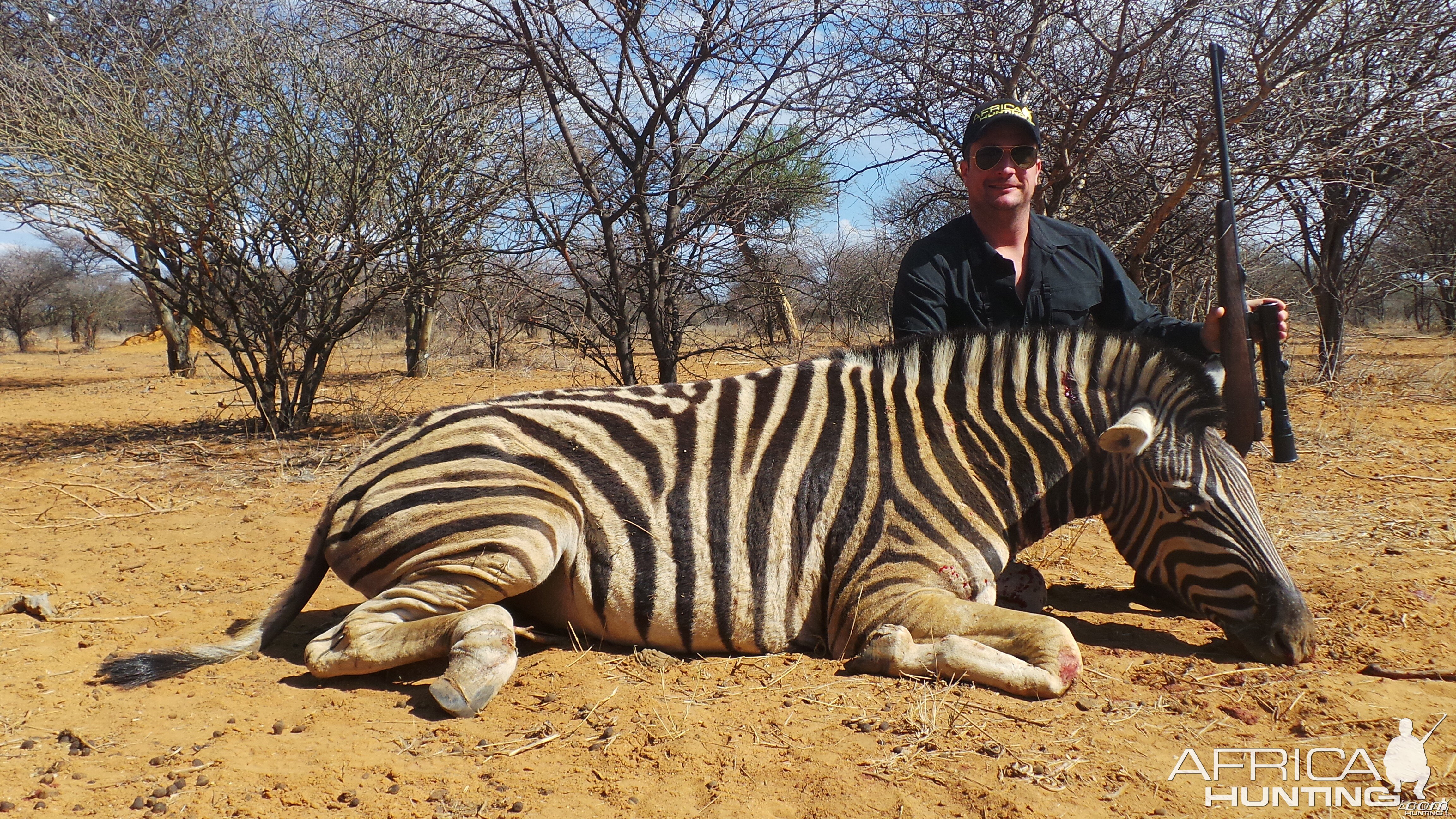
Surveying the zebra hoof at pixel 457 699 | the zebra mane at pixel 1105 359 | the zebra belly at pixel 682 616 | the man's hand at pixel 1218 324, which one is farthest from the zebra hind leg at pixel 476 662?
the man's hand at pixel 1218 324

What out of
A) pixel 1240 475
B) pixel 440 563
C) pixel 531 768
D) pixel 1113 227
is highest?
pixel 1113 227

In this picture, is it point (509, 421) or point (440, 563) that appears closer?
point (440, 563)

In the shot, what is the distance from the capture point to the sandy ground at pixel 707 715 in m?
2.20

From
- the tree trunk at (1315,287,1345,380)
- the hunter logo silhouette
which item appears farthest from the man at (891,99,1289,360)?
the tree trunk at (1315,287,1345,380)

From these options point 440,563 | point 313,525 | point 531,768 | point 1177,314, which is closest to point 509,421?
point 440,563

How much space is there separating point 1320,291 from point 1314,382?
124cm

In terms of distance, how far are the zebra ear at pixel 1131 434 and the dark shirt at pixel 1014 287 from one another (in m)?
0.86

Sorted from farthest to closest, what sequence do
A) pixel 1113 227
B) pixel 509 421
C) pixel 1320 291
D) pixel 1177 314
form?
pixel 1320 291 → pixel 1177 314 → pixel 1113 227 → pixel 509 421

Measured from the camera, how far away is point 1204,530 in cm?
302

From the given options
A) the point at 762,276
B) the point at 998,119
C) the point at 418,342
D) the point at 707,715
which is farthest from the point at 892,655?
the point at 418,342

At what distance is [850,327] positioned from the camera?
13.9 meters

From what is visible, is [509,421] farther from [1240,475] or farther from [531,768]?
[1240,475]

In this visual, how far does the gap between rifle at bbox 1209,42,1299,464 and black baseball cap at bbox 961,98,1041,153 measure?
0.90 metres

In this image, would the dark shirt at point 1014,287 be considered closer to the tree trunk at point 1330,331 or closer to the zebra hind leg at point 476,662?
the zebra hind leg at point 476,662
